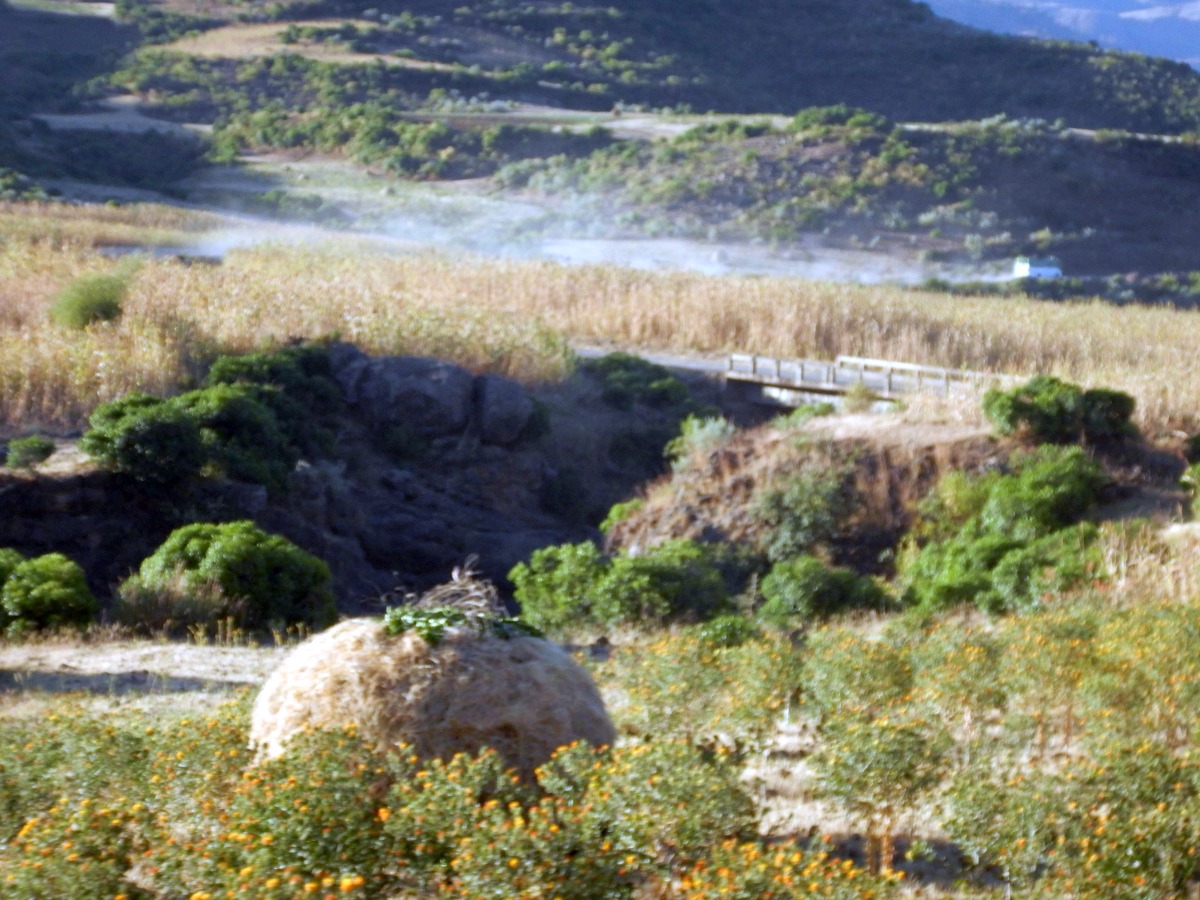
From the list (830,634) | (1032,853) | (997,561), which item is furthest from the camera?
(997,561)

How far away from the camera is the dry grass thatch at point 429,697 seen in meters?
5.80

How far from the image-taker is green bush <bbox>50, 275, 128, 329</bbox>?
19.8 m

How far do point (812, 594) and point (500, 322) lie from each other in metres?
12.0

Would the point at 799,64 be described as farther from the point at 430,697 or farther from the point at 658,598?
the point at 430,697

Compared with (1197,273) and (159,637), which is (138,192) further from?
(159,637)

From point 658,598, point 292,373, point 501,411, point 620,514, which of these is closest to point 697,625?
point 658,598

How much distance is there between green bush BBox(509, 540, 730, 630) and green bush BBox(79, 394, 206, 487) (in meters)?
3.91

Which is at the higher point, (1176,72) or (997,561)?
(1176,72)

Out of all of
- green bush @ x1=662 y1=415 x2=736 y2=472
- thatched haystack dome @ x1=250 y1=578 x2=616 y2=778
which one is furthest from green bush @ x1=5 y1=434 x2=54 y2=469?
thatched haystack dome @ x1=250 y1=578 x2=616 y2=778

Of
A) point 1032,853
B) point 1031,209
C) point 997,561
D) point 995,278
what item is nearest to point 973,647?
point 1032,853

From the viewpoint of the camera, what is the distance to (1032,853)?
200 inches

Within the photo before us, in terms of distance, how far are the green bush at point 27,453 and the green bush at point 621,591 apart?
5.24m

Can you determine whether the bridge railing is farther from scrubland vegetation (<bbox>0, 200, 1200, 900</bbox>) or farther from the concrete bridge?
scrubland vegetation (<bbox>0, 200, 1200, 900</bbox>)

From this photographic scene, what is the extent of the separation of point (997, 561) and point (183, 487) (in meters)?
8.05
